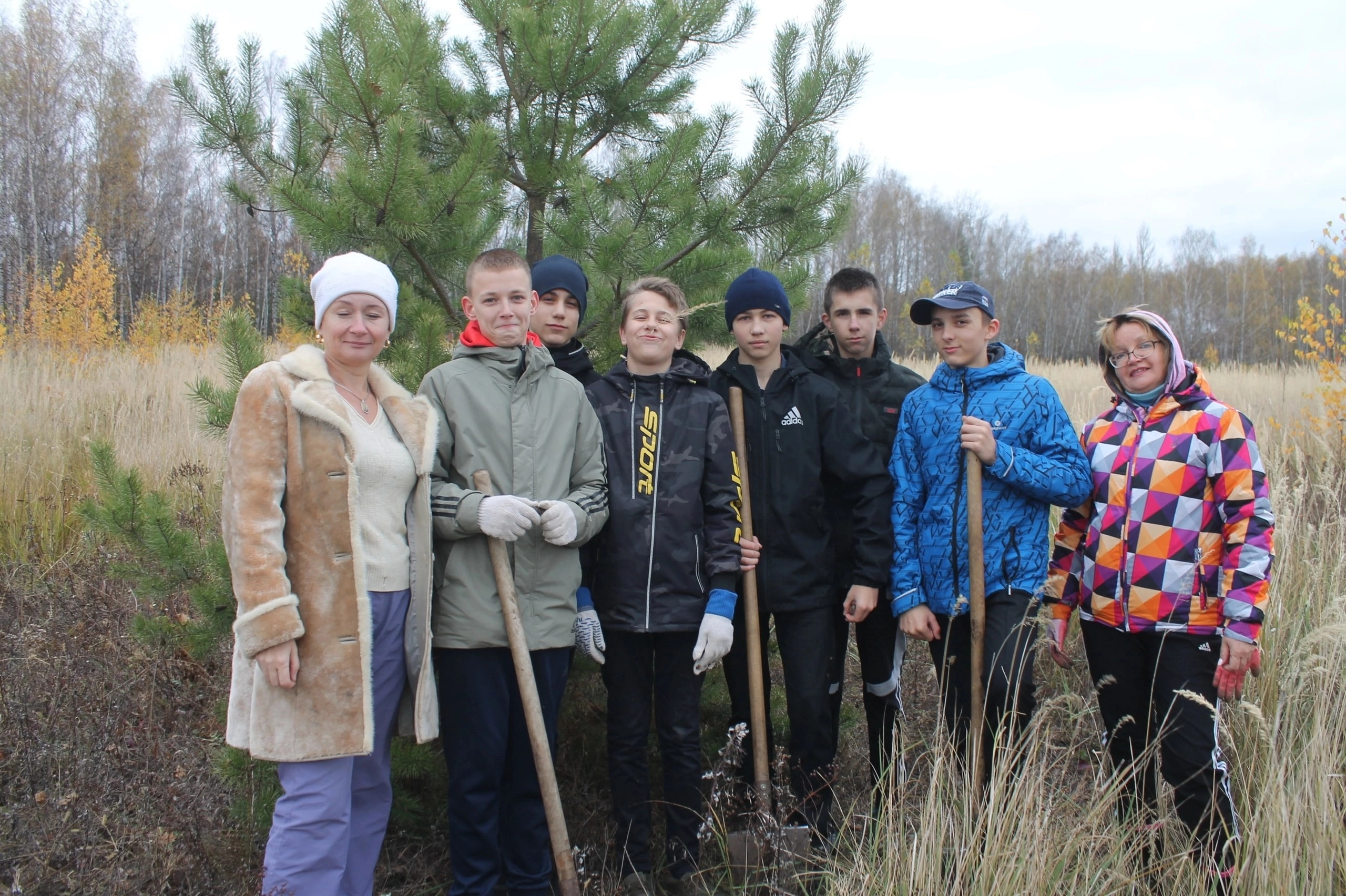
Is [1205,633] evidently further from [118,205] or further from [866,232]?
[866,232]

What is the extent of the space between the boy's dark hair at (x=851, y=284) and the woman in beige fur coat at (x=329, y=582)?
1.79 metres

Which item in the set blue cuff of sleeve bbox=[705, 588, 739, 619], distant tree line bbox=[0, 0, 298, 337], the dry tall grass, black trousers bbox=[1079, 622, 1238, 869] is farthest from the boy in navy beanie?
distant tree line bbox=[0, 0, 298, 337]

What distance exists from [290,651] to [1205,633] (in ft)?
8.97

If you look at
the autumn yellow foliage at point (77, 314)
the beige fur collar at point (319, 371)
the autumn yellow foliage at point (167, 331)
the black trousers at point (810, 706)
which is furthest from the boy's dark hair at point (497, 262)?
the autumn yellow foliage at point (167, 331)

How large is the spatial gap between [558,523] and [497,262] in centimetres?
89

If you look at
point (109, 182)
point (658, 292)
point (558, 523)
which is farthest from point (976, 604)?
point (109, 182)

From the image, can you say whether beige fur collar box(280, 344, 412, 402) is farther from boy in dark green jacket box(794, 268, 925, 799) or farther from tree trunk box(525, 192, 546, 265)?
boy in dark green jacket box(794, 268, 925, 799)

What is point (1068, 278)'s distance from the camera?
47.5m

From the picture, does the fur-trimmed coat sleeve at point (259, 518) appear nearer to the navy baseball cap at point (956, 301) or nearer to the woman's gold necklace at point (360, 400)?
the woman's gold necklace at point (360, 400)

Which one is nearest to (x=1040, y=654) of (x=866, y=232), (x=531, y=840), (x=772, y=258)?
(x=772, y=258)

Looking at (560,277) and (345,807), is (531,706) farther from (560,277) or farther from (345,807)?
(560,277)

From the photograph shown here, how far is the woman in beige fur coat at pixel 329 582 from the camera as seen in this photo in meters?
2.07

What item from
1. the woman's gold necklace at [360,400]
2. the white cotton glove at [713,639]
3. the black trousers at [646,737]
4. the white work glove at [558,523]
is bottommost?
the black trousers at [646,737]

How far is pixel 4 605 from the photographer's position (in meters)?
4.46
